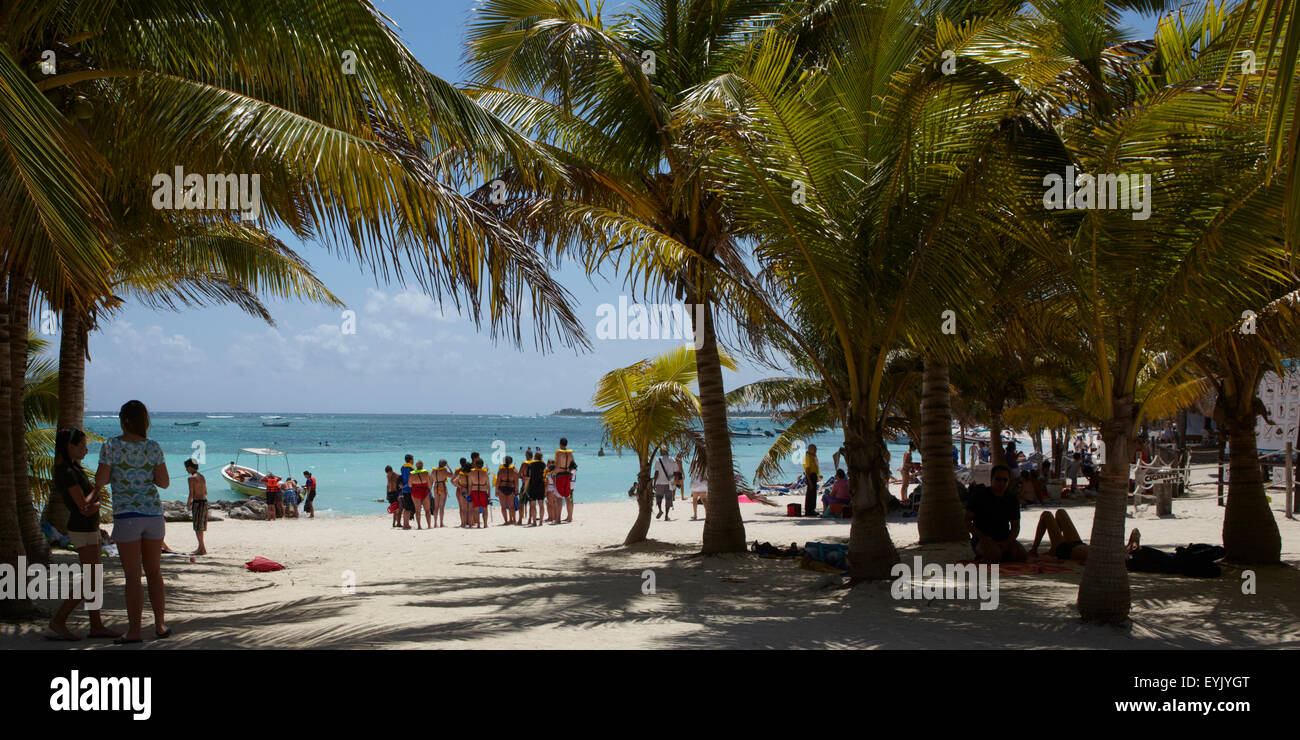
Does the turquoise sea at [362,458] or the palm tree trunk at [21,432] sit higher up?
the palm tree trunk at [21,432]

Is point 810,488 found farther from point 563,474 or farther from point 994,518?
point 994,518

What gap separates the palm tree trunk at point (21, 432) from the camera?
24.8 feet

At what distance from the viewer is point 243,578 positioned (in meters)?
10.1

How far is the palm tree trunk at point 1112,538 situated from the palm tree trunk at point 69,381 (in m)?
10.8

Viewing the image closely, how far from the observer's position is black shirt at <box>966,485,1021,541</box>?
9.47 metres

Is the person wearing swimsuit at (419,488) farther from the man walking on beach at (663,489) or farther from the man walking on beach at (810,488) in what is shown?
the man walking on beach at (810,488)

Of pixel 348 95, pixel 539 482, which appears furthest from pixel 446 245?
pixel 539 482

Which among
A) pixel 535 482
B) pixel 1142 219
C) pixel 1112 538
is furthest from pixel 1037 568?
pixel 535 482

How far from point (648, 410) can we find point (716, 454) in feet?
6.68

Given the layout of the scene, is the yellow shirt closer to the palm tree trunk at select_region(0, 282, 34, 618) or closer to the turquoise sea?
the turquoise sea

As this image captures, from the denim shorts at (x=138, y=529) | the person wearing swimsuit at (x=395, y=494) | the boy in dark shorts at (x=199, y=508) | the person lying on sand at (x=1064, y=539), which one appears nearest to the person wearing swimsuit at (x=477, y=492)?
the person wearing swimsuit at (x=395, y=494)

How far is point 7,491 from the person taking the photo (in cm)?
640

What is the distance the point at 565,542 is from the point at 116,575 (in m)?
6.91

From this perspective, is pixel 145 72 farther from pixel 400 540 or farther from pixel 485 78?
pixel 400 540
